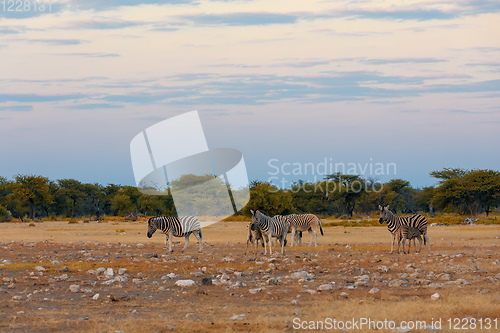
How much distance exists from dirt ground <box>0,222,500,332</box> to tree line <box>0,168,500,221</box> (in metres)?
43.4

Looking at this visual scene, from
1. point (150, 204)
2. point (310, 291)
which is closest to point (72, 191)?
point (150, 204)

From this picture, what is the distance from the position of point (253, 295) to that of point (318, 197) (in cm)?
7905

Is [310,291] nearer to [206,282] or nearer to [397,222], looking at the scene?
[206,282]

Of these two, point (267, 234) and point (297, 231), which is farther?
point (297, 231)

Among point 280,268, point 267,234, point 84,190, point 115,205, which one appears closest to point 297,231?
point 267,234

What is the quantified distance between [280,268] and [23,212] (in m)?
76.1

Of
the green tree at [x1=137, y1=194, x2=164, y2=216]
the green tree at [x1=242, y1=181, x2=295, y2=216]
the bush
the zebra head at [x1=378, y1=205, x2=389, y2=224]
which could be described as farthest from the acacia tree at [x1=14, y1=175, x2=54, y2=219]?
the zebra head at [x1=378, y1=205, x2=389, y2=224]

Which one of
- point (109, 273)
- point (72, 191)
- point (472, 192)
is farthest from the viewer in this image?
point (72, 191)

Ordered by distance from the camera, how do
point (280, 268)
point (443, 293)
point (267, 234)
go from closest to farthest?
point (443, 293), point (280, 268), point (267, 234)

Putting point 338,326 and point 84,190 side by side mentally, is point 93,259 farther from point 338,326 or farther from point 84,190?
point 84,190

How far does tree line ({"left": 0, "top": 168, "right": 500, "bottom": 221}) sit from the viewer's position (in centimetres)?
7600

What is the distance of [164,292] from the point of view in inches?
509

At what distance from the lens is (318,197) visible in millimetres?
90750

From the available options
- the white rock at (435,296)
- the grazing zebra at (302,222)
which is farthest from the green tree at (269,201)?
the white rock at (435,296)
